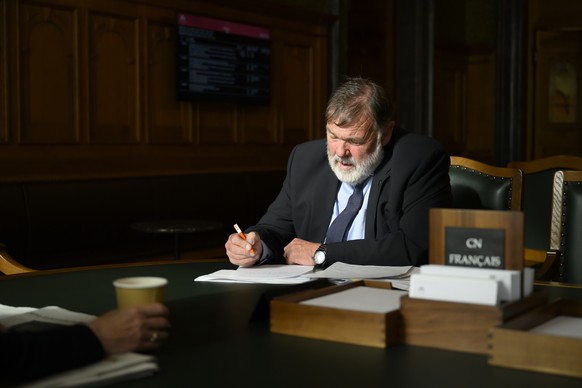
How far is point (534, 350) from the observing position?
4.71 ft

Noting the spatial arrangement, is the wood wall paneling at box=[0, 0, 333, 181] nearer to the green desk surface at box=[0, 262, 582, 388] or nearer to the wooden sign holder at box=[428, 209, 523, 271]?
the green desk surface at box=[0, 262, 582, 388]

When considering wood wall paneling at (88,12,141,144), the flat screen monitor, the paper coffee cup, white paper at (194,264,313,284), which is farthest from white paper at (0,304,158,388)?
the flat screen monitor

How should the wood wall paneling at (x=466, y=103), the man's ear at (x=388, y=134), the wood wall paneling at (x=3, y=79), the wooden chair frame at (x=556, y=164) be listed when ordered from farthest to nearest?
the wood wall paneling at (x=466, y=103)
the wood wall paneling at (x=3, y=79)
the wooden chair frame at (x=556, y=164)
the man's ear at (x=388, y=134)

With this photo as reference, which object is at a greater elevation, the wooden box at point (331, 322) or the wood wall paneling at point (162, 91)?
the wood wall paneling at point (162, 91)

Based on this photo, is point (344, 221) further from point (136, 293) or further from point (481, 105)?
point (481, 105)

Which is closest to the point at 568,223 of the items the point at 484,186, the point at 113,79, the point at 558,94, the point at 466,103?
the point at 484,186

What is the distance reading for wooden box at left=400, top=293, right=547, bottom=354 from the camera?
153cm

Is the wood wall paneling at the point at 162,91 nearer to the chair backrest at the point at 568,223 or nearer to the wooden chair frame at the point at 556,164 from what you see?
the wooden chair frame at the point at 556,164

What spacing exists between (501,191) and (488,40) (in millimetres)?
7632

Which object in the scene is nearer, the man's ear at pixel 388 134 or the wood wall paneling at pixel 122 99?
the man's ear at pixel 388 134

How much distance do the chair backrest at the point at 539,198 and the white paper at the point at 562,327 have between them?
7.20ft

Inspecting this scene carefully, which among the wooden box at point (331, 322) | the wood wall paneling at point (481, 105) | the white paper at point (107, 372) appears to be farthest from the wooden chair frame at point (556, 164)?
the wood wall paneling at point (481, 105)

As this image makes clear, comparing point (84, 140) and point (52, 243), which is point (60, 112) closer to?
point (84, 140)

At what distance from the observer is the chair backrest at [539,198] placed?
151 inches
